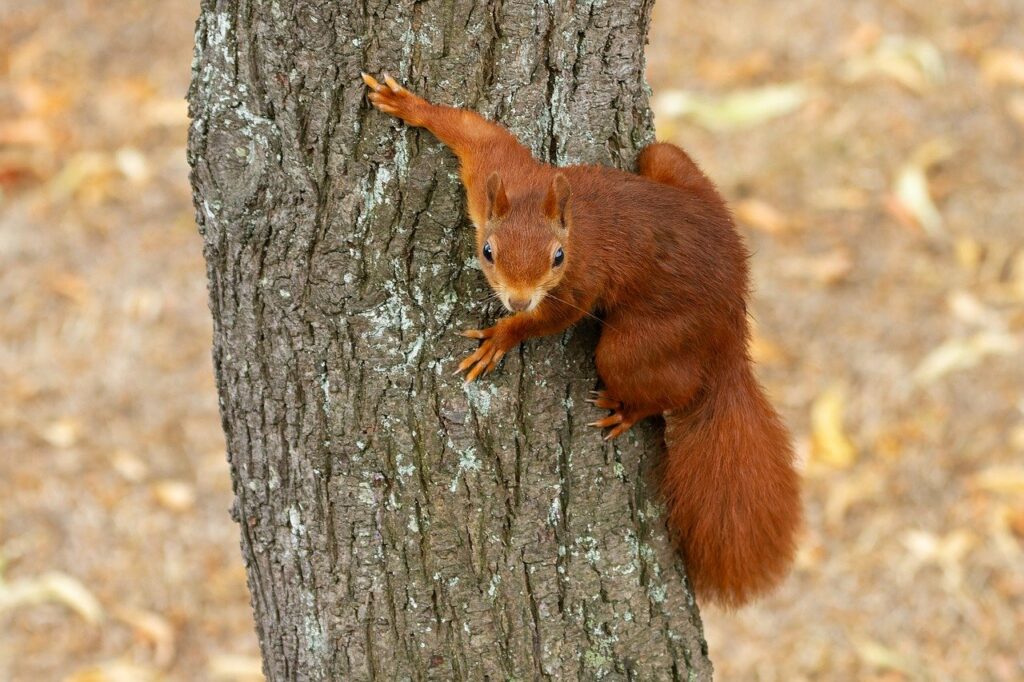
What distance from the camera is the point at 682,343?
1.71m

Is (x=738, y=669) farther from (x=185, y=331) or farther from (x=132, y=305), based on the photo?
(x=132, y=305)

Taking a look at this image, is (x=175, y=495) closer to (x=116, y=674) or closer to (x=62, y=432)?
(x=62, y=432)

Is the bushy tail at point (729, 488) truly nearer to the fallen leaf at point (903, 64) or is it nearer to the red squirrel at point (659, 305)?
the red squirrel at point (659, 305)

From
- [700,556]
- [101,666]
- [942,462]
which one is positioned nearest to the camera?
[700,556]

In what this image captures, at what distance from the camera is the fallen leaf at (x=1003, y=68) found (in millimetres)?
4418

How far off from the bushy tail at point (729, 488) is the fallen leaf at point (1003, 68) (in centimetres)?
313

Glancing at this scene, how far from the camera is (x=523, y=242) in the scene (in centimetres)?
157

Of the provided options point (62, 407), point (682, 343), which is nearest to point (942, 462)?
point (682, 343)

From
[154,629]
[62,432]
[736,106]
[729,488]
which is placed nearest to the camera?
[729,488]

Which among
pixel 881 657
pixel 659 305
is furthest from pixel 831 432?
pixel 659 305

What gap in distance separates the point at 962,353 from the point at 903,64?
157cm

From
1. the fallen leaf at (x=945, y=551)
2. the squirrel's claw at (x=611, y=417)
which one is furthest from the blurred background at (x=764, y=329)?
the squirrel's claw at (x=611, y=417)

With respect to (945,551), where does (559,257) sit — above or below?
above

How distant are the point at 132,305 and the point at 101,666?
4.81 feet
